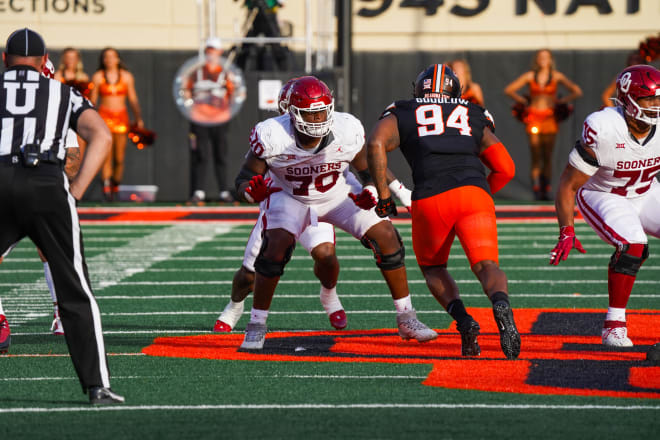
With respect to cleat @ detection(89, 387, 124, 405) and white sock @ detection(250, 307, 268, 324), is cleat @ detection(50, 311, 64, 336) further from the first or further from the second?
cleat @ detection(89, 387, 124, 405)

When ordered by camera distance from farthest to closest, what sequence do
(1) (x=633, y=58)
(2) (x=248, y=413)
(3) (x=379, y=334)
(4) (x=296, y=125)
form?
(1) (x=633, y=58), (3) (x=379, y=334), (4) (x=296, y=125), (2) (x=248, y=413)

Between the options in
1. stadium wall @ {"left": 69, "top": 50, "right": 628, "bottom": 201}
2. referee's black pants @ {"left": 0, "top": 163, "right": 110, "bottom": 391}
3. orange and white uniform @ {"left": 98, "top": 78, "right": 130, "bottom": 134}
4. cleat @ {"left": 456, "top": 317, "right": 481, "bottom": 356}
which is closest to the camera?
referee's black pants @ {"left": 0, "top": 163, "right": 110, "bottom": 391}

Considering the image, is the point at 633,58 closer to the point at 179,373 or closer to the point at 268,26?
the point at 268,26

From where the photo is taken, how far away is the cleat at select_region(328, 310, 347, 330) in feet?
24.4

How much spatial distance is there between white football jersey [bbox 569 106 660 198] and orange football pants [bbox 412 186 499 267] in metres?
0.72

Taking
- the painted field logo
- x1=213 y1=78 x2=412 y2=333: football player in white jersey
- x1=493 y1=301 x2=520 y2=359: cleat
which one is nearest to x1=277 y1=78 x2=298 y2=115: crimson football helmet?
x1=213 y1=78 x2=412 y2=333: football player in white jersey

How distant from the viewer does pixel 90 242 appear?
41.8 feet

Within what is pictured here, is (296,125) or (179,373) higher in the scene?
(296,125)

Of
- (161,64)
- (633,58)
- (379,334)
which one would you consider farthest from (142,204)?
(379,334)

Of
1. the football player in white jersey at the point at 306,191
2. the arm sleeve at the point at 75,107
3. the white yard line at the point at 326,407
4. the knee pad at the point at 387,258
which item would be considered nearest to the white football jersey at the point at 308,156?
the football player in white jersey at the point at 306,191

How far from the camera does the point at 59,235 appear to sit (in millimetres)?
5070

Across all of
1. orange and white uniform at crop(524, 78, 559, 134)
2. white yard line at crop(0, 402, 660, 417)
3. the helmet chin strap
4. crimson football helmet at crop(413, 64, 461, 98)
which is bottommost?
orange and white uniform at crop(524, 78, 559, 134)

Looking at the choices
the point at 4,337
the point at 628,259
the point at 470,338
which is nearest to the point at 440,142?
the point at 470,338

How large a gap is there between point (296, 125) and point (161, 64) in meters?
11.8
